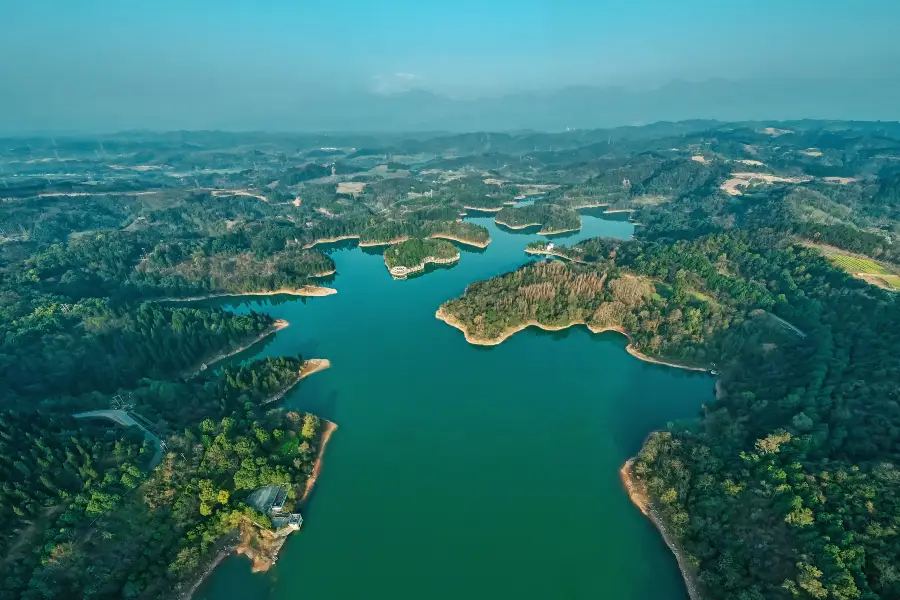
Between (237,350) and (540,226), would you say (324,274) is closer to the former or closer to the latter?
(237,350)

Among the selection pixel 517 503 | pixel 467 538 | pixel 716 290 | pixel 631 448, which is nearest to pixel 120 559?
pixel 467 538

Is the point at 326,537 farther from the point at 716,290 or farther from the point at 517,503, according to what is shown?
the point at 716,290


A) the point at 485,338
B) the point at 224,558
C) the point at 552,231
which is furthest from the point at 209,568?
the point at 552,231

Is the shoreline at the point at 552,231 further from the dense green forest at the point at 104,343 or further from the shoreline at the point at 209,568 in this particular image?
the shoreline at the point at 209,568

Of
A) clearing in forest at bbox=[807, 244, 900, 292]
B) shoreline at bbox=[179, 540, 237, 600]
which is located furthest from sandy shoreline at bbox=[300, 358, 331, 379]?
clearing in forest at bbox=[807, 244, 900, 292]

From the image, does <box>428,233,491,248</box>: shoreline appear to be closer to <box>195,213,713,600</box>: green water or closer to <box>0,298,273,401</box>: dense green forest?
<box>195,213,713,600</box>: green water

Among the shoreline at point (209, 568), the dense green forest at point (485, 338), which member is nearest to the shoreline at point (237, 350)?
the dense green forest at point (485, 338)
